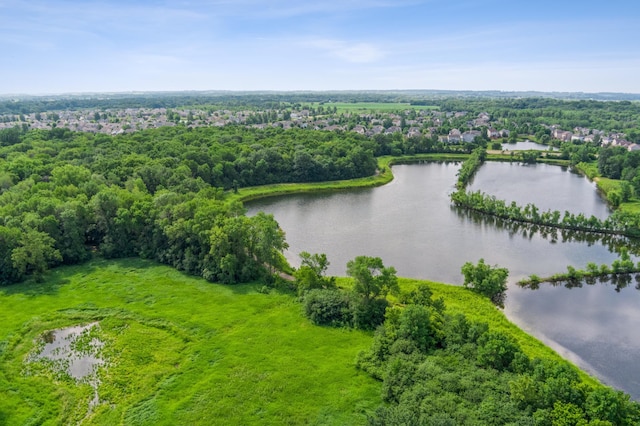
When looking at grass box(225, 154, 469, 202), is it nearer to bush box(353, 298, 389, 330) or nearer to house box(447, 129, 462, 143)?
bush box(353, 298, 389, 330)

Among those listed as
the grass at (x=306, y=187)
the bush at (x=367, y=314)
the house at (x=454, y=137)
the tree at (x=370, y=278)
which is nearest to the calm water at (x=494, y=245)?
the grass at (x=306, y=187)

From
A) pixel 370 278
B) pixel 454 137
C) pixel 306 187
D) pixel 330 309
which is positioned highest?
pixel 454 137

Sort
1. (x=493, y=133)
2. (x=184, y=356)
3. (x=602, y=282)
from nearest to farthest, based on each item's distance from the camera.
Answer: (x=184, y=356), (x=602, y=282), (x=493, y=133)

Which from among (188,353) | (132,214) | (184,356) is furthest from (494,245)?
(132,214)

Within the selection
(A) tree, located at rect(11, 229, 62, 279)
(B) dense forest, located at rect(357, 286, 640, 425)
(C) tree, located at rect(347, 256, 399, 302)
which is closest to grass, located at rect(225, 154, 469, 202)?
(A) tree, located at rect(11, 229, 62, 279)

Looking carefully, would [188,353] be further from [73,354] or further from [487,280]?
[487,280]

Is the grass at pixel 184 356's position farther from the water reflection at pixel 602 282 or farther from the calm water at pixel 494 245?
the water reflection at pixel 602 282
